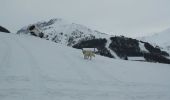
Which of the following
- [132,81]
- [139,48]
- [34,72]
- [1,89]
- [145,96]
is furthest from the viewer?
[139,48]

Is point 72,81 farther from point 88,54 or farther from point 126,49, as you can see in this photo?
point 126,49

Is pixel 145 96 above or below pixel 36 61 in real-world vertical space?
below

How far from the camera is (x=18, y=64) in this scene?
19.7 metres

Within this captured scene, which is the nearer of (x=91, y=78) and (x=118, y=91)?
(x=118, y=91)

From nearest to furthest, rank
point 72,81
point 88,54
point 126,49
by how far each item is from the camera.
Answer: point 72,81, point 88,54, point 126,49

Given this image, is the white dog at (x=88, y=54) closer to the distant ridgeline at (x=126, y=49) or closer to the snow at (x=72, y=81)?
the snow at (x=72, y=81)

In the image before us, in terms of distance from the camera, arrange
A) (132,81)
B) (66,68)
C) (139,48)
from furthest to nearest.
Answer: (139,48) → (66,68) → (132,81)

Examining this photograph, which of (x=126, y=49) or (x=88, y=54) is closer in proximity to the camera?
(x=88, y=54)

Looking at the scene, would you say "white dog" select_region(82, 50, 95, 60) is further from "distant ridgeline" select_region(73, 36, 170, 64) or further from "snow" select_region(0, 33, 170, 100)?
"distant ridgeline" select_region(73, 36, 170, 64)

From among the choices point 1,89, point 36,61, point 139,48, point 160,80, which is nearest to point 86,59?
point 36,61

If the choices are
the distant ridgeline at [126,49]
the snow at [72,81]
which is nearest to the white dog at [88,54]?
the snow at [72,81]

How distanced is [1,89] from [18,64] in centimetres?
632

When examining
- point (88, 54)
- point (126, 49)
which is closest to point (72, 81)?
point (88, 54)

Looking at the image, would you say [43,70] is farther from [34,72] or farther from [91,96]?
[91,96]
